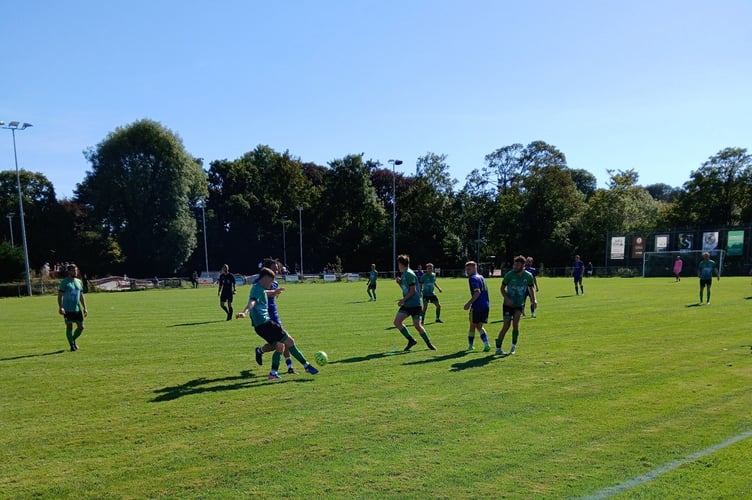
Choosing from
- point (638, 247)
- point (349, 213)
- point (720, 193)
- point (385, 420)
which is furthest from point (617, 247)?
point (385, 420)

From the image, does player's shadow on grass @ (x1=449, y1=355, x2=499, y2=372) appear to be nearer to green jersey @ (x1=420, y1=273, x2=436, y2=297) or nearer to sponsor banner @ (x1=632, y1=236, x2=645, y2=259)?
green jersey @ (x1=420, y1=273, x2=436, y2=297)

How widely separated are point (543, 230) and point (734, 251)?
22.9 meters

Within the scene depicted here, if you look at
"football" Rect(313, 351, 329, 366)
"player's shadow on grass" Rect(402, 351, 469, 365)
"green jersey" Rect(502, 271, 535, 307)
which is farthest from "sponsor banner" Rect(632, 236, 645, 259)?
"football" Rect(313, 351, 329, 366)

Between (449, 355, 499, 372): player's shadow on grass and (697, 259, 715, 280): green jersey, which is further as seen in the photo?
(697, 259, 715, 280): green jersey

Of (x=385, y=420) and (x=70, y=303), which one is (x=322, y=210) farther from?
(x=385, y=420)

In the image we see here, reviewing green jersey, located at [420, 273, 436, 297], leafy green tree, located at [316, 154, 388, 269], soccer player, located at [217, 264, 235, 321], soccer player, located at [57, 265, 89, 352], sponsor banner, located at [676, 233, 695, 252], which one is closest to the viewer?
soccer player, located at [57, 265, 89, 352]

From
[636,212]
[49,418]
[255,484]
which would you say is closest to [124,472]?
[255,484]

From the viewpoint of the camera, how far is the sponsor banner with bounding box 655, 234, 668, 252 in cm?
4738

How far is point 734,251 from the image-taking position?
43.3 meters

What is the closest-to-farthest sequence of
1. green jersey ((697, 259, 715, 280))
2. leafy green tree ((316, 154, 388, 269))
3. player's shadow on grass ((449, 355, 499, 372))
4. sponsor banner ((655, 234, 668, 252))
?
player's shadow on grass ((449, 355, 499, 372)), green jersey ((697, 259, 715, 280)), sponsor banner ((655, 234, 668, 252)), leafy green tree ((316, 154, 388, 269))

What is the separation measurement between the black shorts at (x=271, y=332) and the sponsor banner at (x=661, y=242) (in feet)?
160

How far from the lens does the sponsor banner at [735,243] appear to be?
141 feet

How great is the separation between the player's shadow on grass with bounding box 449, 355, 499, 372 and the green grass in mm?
78

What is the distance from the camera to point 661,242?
4772cm
